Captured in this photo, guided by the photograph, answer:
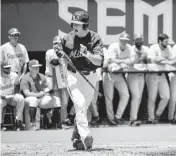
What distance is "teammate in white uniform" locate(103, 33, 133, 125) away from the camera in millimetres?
12500

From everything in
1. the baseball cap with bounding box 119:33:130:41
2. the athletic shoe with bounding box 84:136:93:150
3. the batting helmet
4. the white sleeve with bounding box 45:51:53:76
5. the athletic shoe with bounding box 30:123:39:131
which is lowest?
the athletic shoe with bounding box 30:123:39:131

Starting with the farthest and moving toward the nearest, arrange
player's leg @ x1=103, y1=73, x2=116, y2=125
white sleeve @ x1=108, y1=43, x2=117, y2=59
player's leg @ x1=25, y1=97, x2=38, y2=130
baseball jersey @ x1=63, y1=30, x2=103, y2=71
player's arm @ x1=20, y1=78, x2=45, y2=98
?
1. player's leg @ x1=103, y1=73, x2=116, y2=125
2. white sleeve @ x1=108, y1=43, x2=117, y2=59
3. player's arm @ x1=20, y1=78, x2=45, y2=98
4. player's leg @ x1=25, y1=97, x2=38, y2=130
5. baseball jersey @ x1=63, y1=30, x2=103, y2=71

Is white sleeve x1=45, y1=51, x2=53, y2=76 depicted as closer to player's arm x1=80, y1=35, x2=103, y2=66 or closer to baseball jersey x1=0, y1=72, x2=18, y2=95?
baseball jersey x1=0, y1=72, x2=18, y2=95

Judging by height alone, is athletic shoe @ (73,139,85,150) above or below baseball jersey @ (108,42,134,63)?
below

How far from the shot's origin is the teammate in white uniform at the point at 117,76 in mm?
12500

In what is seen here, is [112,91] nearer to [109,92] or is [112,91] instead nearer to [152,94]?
[109,92]

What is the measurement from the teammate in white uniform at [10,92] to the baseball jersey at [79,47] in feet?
12.1

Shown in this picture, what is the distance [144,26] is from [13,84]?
3.54 meters

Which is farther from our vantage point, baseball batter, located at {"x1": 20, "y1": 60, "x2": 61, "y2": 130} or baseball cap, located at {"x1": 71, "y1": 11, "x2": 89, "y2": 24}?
baseball batter, located at {"x1": 20, "y1": 60, "x2": 61, "y2": 130}

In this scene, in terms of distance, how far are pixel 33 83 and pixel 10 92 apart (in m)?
0.51

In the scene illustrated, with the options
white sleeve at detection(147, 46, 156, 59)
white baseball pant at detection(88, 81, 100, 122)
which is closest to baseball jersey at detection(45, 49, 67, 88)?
white baseball pant at detection(88, 81, 100, 122)

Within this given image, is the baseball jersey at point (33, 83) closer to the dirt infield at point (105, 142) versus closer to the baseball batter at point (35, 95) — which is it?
the baseball batter at point (35, 95)

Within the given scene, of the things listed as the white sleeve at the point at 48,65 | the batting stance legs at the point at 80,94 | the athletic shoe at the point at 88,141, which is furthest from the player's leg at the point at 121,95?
the athletic shoe at the point at 88,141

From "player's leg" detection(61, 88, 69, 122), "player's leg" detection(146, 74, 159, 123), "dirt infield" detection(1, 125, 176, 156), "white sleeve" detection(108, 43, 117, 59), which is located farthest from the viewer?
"player's leg" detection(146, 74, 159, 123)
